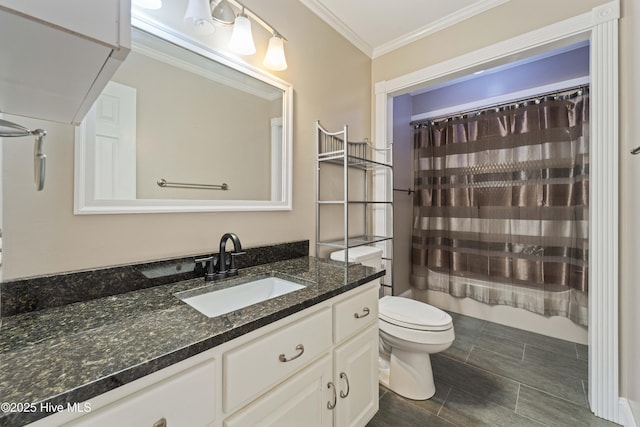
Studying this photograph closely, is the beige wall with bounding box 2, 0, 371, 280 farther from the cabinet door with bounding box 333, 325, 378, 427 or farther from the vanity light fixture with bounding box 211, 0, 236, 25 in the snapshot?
the cabinet door with bounding box 333, 325, 378, 427

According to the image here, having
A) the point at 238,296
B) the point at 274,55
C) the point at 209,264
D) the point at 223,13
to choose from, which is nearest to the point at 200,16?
the point at 223,13

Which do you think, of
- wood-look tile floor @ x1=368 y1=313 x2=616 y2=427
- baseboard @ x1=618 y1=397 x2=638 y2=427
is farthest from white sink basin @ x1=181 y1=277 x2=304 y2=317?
baseboard @ x1=618 y1=397 x2=638 y2=427

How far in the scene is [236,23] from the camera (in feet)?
4.28

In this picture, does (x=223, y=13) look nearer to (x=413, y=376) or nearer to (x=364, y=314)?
(x=364, y=314)

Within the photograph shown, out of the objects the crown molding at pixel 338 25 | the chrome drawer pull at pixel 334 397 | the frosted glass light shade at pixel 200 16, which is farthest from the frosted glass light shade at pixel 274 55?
the chrome drawer pull at pixel 334 397

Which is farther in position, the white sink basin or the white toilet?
the white toilet

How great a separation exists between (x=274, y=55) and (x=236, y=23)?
0.24 m

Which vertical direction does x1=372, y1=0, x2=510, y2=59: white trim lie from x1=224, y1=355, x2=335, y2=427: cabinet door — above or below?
above

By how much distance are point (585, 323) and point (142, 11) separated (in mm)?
3492

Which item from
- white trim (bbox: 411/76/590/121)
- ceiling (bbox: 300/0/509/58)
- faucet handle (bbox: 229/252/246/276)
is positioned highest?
ceiling (bbox: 300/0/509/58)

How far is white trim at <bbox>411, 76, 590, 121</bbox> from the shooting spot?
219cm

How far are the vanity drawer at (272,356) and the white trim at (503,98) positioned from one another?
8.67 ft

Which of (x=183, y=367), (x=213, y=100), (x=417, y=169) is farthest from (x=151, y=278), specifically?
(x=417, y=169)

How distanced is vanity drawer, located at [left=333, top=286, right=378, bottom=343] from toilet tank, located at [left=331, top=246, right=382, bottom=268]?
0.49m
